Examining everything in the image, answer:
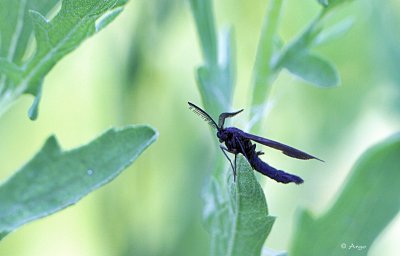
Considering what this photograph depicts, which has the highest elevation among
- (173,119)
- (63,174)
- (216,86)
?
(216,86)

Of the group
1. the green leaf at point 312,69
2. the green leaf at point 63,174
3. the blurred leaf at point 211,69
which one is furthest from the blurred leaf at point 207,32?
the green leaf at point 63,174

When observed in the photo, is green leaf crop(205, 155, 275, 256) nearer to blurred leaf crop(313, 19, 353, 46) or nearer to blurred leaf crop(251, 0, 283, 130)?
blurred leaf crop(251, 0, 283, 130)

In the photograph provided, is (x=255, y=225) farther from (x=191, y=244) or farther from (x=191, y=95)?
(x=191, y=95)

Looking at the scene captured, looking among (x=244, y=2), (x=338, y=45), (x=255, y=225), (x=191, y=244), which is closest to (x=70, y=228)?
(x=191, y=244)

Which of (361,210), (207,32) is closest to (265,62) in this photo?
(207,32)

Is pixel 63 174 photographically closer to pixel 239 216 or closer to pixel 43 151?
pixel 43 151

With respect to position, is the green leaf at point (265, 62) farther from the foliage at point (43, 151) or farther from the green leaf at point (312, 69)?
the foliage at point (43, 151)

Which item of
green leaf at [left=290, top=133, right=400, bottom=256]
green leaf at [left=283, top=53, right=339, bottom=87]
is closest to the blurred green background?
green leaf at [left=290, top=133, right=400, bottom=256]
